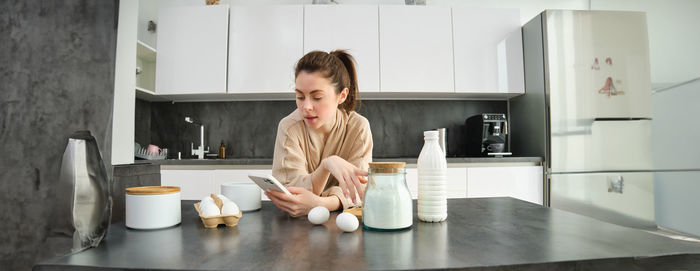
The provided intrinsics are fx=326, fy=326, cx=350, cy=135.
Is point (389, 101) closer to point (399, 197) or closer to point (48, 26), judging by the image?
point (399, 197)

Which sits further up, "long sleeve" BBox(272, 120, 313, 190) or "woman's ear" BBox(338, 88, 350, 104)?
"woman's ear" BBox(338, 88, 350, 104)

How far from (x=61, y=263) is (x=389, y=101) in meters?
2.88

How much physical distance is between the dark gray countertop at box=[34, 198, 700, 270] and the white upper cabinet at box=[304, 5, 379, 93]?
2.14 meters

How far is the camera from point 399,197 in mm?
719

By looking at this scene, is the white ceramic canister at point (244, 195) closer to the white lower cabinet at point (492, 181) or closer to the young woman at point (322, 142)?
the young woman at point (322, 142)

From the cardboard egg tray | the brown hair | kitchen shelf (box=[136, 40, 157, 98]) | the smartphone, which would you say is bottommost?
the cardboard egg tray

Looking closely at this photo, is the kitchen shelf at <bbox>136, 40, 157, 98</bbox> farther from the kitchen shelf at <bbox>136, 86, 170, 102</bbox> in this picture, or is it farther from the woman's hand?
the woman's hand

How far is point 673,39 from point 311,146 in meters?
3.10

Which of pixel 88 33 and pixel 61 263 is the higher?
pixel 88 33

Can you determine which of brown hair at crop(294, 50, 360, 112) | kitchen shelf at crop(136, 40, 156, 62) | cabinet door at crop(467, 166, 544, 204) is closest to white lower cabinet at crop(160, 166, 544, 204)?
cabinet door at crop(467, 166, 544, 204)

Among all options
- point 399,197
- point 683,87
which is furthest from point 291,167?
point 683,87

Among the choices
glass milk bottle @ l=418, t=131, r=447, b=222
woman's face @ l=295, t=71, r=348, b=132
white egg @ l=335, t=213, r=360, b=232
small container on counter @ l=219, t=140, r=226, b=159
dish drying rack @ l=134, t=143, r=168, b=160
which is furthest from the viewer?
small container on counter @ l=219, t=140, r=226, b=159

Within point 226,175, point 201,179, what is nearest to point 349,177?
point 226,175

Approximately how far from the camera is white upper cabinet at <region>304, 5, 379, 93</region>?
9.15ft
